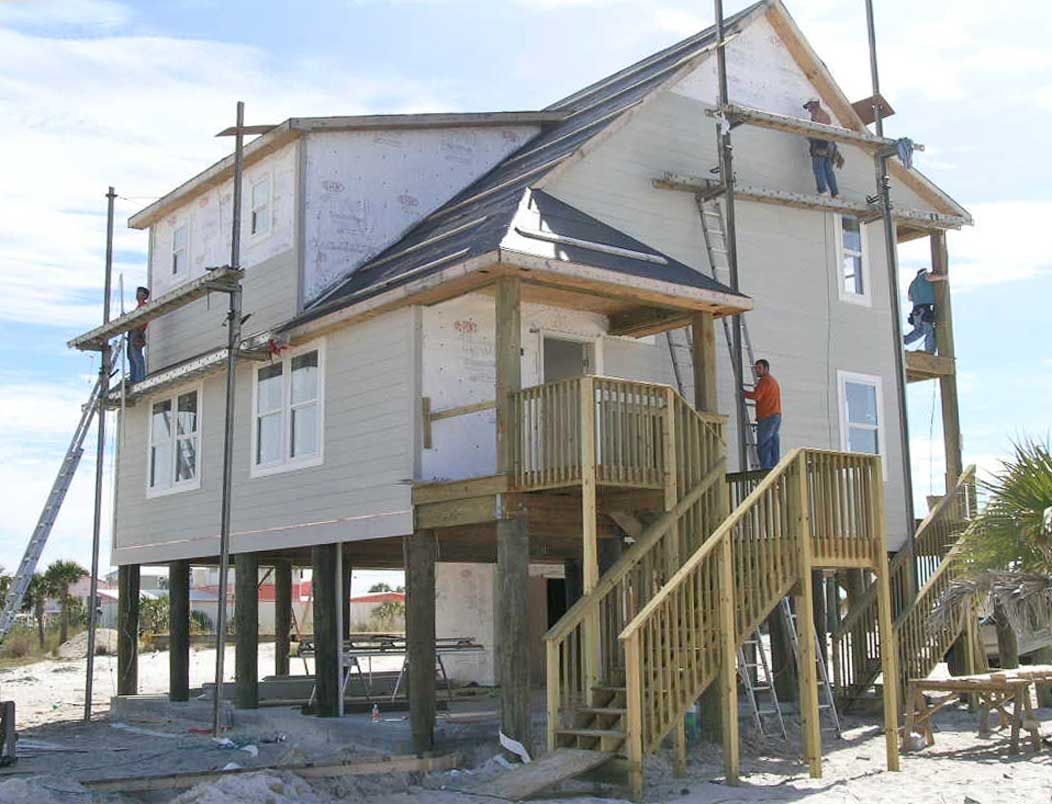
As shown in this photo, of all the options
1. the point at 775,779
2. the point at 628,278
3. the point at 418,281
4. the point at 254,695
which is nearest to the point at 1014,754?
the point at 775,779

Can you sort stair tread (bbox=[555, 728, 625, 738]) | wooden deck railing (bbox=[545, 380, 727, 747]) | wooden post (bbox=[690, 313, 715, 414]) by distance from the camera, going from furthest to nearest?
wooden post (bbox=[690, 313, 715, 414]) < wooden deck railing (bbox=[545, 380, 727, 747]) < stair tread (bbox=[555, 728, 625, 738])

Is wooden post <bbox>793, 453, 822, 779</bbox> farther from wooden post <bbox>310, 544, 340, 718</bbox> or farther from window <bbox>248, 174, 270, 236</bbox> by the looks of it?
window <bbox>248, 174, 270, 236</bbox>

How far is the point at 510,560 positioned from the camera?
50.3ft

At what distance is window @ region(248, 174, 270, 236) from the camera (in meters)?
20.8

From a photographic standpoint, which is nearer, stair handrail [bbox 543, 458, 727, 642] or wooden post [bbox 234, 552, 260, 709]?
stair handrail [bbox 543, 458, 727, 642]

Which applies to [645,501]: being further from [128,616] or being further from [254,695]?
[128,616]

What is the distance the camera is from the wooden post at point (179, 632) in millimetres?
22594

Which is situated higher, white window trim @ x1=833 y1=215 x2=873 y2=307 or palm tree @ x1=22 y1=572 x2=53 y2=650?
white window trim @ x1=833 y1=215 x2=873 y2=307

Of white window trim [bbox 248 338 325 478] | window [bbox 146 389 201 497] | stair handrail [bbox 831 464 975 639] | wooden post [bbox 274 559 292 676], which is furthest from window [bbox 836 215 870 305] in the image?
wooden post [bbox 274 559 292 676]

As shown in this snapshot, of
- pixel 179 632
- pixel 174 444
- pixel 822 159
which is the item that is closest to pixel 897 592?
pixel 822 159

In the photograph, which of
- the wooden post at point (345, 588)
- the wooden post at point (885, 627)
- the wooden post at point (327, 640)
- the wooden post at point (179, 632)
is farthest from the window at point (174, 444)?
the wooden post at point (885, 627)

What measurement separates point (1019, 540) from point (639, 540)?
13.2 feet

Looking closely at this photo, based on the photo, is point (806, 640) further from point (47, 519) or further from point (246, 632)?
point (47, 519)

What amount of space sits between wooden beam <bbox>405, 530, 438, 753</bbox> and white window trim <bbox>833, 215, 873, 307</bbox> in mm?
9390
